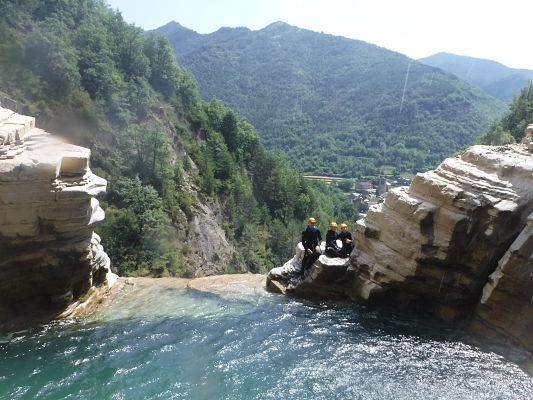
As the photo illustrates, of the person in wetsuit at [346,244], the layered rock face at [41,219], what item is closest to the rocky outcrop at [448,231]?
the person in wetsuit at [346,244]

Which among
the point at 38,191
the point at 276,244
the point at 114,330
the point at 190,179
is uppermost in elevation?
the point at 38,191

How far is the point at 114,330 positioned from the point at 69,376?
3.08 m

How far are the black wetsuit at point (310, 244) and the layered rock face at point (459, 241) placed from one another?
2.50 metres

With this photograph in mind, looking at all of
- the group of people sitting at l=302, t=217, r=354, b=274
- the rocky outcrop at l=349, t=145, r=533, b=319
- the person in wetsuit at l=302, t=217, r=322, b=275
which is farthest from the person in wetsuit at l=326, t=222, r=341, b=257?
the rocky outcrop at l=349, t=145, r=533, b=319

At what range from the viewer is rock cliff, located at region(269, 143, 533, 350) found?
15.2 meters

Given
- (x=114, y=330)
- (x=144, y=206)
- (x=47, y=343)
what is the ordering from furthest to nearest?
(x=144, y=206) < (x=114, y=330) < (x=47, y=343)

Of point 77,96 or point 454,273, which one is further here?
point 77,96

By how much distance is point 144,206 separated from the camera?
166ft

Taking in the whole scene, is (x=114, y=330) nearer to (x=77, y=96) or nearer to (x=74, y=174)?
(x=74, y=174)

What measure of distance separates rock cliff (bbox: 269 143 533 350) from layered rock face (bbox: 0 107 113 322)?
1228cm

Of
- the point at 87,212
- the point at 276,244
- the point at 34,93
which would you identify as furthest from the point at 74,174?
the point at 276,244

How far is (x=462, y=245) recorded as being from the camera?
54.5 ft

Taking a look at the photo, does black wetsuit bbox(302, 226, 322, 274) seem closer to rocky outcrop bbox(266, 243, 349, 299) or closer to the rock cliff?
rocky outcrop bbox(266, 243, 349, 299)

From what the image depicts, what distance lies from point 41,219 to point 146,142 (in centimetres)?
4551
